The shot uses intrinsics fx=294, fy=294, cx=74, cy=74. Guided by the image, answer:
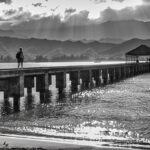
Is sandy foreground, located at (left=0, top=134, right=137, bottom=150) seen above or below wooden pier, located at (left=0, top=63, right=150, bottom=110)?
below

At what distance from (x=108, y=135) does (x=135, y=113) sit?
7.97 meters

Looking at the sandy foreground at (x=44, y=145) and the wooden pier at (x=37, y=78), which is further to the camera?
the wooden pier at (x=37, y=78)

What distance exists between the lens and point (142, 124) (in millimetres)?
16141

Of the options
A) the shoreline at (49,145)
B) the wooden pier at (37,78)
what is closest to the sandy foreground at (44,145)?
the shoreline at (49,145)

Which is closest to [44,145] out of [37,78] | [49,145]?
[49,145]

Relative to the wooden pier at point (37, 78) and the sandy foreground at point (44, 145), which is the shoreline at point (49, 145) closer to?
the sandy foreground at point (44, 145)

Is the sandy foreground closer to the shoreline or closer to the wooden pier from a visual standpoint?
the shoreline

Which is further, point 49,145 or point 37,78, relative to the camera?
point 37,78

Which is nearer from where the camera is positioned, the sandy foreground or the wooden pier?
the sandy foreground

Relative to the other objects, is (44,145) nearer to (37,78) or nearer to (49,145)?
(49,145)

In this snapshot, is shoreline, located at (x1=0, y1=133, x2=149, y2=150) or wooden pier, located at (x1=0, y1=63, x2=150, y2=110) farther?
wooden pier, located at (x1=0, y1=63, x2=150, y2=110)

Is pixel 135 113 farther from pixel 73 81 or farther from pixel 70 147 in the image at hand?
pixel 73 81

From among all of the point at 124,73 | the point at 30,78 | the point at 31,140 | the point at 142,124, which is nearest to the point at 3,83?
the point at 30,78

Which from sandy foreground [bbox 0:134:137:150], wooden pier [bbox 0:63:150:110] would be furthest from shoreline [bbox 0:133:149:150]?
wooden pier [bbox 0:63:150:110]
